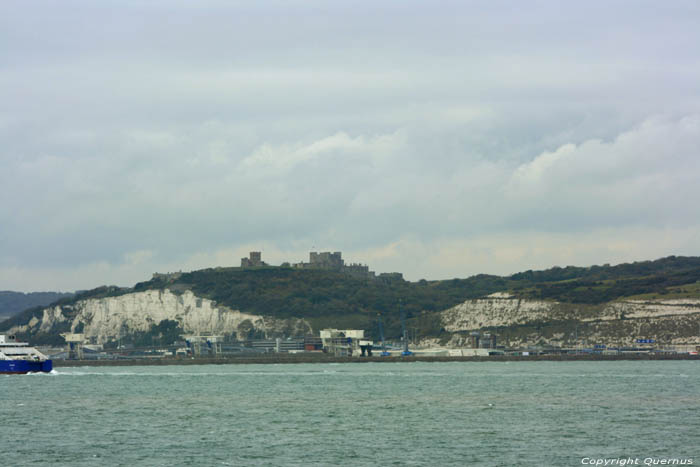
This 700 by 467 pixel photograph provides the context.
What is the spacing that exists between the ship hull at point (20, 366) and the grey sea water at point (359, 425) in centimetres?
3825

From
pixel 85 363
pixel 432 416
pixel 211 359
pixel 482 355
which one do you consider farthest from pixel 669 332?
pixel 432 416

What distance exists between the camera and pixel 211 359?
198 metres

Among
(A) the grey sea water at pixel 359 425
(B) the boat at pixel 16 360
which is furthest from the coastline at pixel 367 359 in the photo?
(A) the grey sea water at pixel 359 425

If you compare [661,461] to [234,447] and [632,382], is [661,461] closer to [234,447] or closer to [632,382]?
[234,447]

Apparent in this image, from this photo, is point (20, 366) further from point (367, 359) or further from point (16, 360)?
point (367, 359)

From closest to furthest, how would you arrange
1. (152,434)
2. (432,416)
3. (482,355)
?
1. (152,434)
2. (432,416)
3. (482,355)

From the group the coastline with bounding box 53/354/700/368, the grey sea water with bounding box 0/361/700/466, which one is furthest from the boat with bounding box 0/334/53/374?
the coastline with bounding box 53/354/700/368

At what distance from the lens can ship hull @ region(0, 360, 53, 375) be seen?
423 ft

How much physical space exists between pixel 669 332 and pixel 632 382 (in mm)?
106484

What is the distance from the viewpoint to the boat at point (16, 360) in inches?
5079

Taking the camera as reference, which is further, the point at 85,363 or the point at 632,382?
the point at 85,363

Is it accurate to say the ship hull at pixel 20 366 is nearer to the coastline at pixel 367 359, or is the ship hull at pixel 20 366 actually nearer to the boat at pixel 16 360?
the boat at pixel 16 360

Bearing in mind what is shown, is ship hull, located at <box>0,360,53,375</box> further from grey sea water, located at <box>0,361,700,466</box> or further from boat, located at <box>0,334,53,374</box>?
grey sea water, located at <box>0,361,700,466</box>

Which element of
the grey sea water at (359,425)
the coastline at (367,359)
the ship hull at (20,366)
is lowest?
the grey sea water at (359,425)
